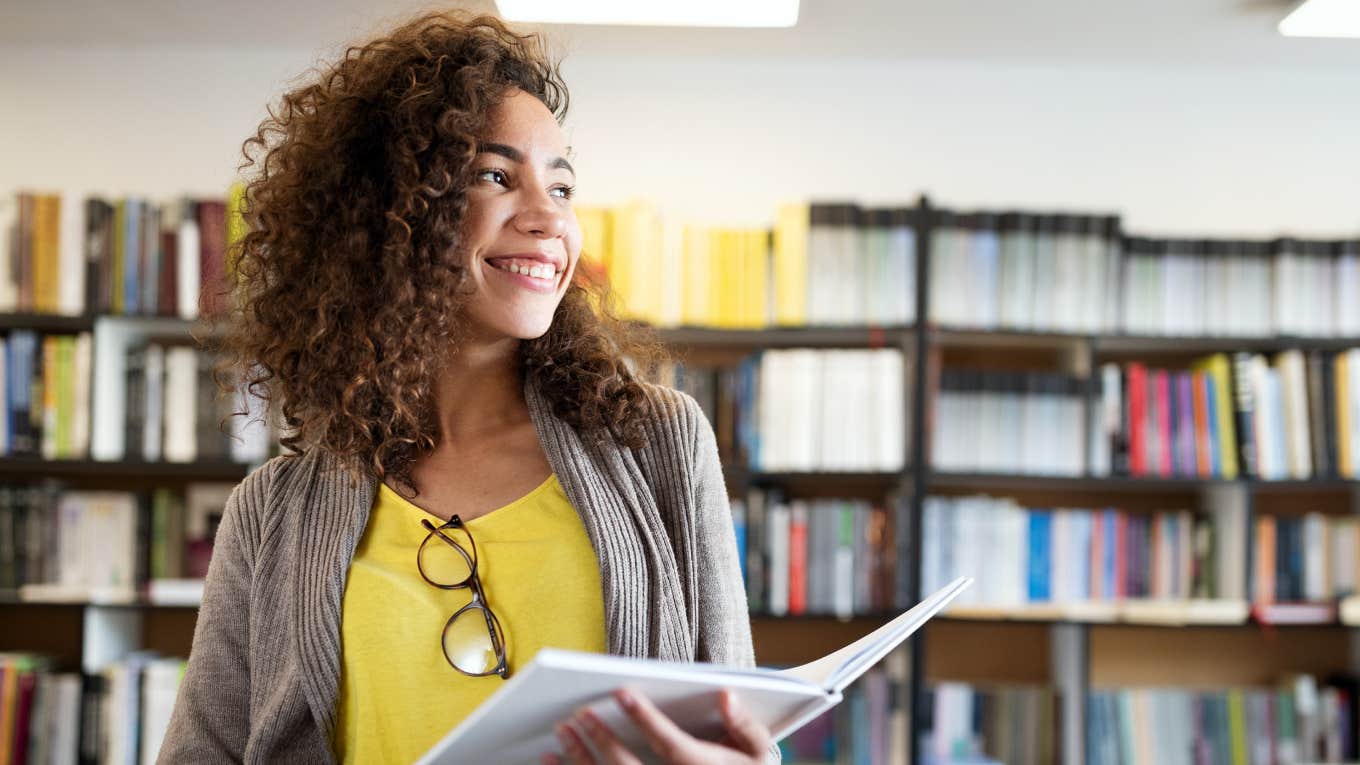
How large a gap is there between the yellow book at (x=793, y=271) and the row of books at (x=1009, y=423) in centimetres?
42

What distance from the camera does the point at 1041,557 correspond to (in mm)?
3160

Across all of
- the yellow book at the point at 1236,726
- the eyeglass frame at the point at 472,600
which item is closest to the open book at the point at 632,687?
the eyeglass frame at the point at 472,600

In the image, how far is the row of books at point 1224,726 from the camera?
3.14 meters

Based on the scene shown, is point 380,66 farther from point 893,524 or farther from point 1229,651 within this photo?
point 1229,651

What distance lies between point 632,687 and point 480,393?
0.56 m

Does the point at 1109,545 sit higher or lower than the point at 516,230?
lower

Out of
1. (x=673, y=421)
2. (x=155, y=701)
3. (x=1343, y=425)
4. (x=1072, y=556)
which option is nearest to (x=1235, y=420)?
(x=1343, y=425)

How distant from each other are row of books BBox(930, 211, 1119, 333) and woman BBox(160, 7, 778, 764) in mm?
1997

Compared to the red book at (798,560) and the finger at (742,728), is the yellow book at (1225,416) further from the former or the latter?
the finger at (742,728)

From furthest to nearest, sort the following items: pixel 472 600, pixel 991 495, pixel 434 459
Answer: pixel 991 495 → pixel 434 459 → pixel 472 600

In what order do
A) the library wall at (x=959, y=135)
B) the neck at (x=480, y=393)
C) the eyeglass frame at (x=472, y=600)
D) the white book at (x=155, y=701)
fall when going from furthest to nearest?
the library wall at (x=959, y=135) < the white book at (x=155, y=701) < the neck at (x=480, y=393) < the eyeglass frame at (x=472, y=600)

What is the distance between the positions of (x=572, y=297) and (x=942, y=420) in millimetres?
1951

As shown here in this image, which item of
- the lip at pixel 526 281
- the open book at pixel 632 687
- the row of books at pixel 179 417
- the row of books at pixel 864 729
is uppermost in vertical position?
the lip at pixel 526 281

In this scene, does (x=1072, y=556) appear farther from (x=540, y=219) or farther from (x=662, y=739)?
(x=662, y=739)
